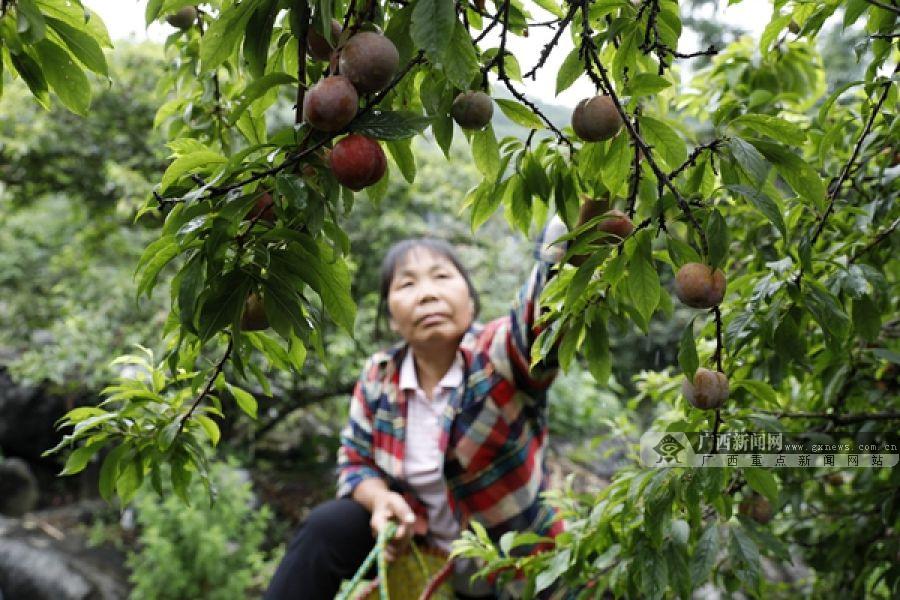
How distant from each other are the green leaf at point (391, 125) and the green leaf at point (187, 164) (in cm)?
13

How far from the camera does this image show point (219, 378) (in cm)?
76

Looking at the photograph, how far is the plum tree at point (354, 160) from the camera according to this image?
1.76 feet

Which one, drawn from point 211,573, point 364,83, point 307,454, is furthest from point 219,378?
point 307,454

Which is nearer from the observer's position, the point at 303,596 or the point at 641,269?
the point at 641,269

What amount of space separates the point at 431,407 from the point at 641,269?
113 cm

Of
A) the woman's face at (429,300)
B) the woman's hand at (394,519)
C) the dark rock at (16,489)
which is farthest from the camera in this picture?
the dark rock at (16,489)

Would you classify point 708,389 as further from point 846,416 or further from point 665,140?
point 846,416

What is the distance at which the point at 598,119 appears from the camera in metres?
0.62

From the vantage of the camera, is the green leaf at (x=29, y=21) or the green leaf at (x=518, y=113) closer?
the green leaf at (x=29, y=21)

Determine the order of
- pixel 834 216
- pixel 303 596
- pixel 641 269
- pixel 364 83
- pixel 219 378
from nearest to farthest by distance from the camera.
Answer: pixel 364 83 < pixel 641 269 < pixel 219 378 < pixel 834 216 < pixel 303 596

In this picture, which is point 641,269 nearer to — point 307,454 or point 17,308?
point 307,454

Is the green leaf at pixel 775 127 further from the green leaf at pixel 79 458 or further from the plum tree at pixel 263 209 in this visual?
the green leaf at pixel 79 458

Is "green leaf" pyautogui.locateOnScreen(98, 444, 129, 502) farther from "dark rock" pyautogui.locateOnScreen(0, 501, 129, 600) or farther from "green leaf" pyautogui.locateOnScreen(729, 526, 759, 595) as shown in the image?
"dark rock" pyautogui.locateOnScreen(0, 501, 129, 600)

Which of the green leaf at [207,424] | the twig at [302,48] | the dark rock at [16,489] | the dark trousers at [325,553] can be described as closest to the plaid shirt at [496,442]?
the dark trousers at [325,553]
